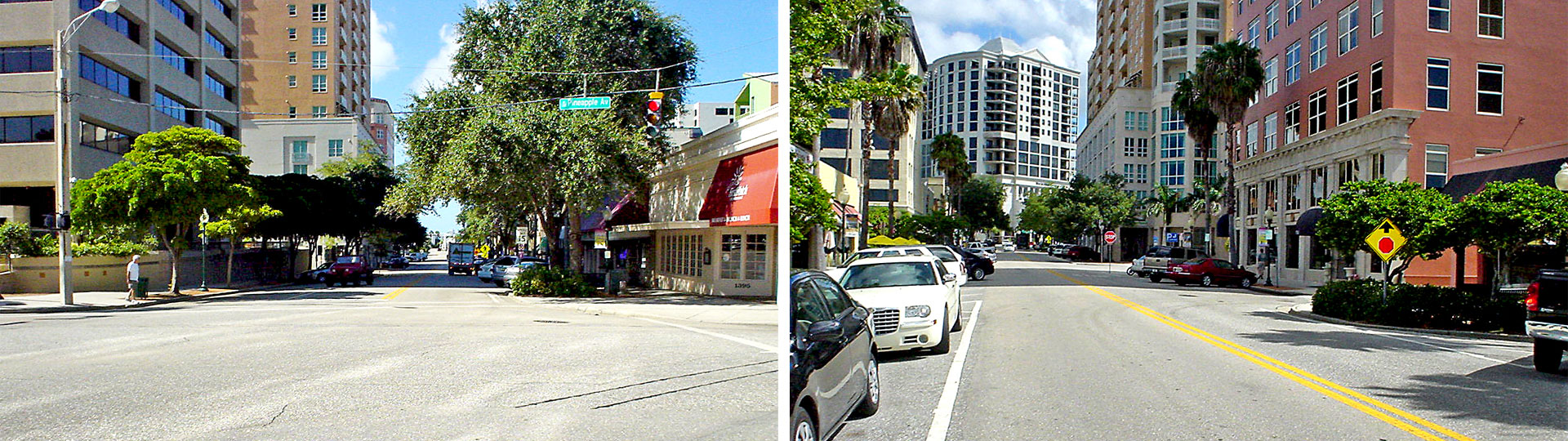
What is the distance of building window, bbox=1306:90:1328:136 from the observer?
37.6m

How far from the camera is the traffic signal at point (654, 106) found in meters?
3.92

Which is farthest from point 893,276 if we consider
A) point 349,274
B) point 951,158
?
point 349,274

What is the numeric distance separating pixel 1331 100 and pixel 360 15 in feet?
134

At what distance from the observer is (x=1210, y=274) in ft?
121

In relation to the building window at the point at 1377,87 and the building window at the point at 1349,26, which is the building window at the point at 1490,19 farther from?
the building window at the point at 1349,26

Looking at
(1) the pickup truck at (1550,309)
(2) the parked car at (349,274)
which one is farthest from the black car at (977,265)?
(1) the pickup truck at (1550,309)

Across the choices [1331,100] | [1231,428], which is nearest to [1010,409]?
[1231,428]

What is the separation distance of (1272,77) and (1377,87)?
426 inches

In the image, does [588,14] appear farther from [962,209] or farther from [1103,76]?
[1103,76]

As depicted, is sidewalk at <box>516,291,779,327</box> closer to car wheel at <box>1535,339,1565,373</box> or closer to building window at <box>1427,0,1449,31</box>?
car wheel at <box>1535,339,1565,373</box>

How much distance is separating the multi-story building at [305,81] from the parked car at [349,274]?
23.2 ft

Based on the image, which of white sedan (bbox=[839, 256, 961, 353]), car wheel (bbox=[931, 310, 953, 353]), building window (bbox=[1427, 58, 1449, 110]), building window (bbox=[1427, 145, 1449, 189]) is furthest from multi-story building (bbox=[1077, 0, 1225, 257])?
white sedan (bbox=[839, 256, 961, 353])

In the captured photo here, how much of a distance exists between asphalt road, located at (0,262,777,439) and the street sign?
63.8 ft

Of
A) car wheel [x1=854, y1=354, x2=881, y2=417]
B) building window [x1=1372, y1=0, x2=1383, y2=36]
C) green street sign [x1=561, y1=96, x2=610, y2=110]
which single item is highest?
building window [x1=1372, y1=0, x2=1383, y2=36]
